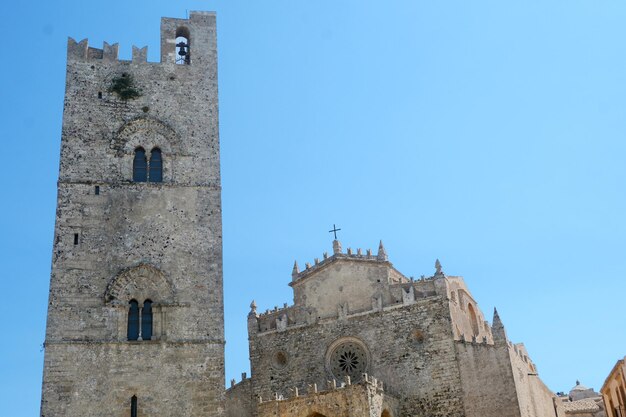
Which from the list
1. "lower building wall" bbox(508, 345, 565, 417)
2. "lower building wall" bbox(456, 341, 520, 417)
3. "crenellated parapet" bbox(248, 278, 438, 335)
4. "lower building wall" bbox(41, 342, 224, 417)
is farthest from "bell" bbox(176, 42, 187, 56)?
"lower building wall" bbox(508, 345, 565, 417)

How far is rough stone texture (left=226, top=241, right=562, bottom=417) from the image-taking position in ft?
83.8

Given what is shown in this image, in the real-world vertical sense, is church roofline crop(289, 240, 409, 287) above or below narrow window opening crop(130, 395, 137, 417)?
above

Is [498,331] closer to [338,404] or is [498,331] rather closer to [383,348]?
[383,348]

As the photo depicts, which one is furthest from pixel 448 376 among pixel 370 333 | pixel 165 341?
pixel 165 341

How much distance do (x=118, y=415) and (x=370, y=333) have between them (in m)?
12.1

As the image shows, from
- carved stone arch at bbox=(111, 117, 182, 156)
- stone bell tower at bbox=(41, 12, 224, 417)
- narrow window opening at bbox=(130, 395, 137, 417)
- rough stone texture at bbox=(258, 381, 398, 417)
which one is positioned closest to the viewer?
narrow window opening at bbox=(130, 395, 137, 417)

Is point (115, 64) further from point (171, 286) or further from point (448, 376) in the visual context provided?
point (448, 376)

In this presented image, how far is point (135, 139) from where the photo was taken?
2234 cm

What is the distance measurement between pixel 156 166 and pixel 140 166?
0.50 meters

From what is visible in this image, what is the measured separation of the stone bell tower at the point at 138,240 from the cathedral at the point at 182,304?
41mm

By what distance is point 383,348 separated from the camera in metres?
27.9

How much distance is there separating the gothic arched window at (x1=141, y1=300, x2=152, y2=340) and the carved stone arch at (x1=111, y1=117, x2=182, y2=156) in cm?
498

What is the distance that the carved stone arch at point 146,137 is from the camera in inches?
873

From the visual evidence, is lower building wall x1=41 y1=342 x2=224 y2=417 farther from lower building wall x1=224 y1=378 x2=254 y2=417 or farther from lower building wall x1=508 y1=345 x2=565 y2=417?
lower building wall x1=508 y1=345 x2=565 y2=417
